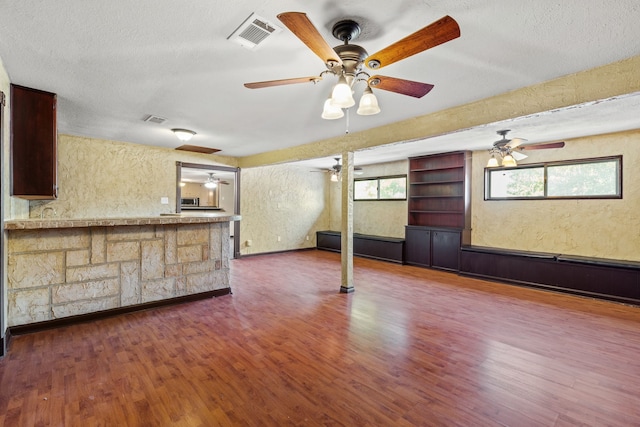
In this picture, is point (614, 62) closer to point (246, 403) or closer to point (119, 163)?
point (246, 403)

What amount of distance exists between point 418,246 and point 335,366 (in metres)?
4.66

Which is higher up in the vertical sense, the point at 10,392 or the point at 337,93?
the point at 337,93

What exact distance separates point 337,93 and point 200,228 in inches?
120

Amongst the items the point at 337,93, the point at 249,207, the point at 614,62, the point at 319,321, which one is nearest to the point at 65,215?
the point at 249,207

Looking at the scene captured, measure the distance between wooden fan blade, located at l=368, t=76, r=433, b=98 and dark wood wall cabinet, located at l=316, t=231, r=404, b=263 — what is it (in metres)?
4.98

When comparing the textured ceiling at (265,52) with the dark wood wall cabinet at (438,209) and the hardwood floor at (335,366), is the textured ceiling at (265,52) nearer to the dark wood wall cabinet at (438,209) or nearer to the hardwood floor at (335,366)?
the dark wood wall cabinet at (438,209)

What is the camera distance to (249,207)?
7.52 metres

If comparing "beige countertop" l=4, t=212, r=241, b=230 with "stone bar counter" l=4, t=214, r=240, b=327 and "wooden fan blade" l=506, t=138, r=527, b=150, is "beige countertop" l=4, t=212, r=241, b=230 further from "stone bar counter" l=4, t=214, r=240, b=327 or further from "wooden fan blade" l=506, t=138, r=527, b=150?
"wooden fan blade" l=506, t=138, r=527, b=150

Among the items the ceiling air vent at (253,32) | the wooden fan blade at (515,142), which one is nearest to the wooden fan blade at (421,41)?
the ceiling air vent at (253,32)

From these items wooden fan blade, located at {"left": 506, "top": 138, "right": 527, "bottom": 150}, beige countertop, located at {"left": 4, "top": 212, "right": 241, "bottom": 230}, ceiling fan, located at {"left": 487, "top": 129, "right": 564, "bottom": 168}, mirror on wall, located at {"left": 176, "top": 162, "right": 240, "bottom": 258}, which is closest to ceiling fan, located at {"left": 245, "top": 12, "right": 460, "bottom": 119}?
beige countertop, located at {"left": 4, "top": 212, "right": 241, "bottom": 230}

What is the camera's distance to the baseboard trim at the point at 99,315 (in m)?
3.00

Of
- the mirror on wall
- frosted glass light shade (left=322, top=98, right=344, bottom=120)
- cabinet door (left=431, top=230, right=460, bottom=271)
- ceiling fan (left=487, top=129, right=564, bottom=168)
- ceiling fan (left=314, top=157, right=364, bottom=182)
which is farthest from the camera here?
the mirror on wall

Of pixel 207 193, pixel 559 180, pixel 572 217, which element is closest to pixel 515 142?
pixel 559 180

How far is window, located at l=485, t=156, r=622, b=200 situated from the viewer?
4.71 meters
